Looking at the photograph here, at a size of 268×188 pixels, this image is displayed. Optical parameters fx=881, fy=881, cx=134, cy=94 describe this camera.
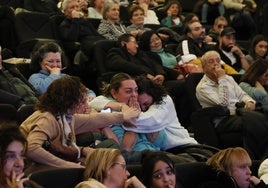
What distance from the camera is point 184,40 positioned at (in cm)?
897

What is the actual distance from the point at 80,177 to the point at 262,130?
2333 millimetres

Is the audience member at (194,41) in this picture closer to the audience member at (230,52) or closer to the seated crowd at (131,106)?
the seated crowd at (131,106)

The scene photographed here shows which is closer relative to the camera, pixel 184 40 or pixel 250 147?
pixel 250 147

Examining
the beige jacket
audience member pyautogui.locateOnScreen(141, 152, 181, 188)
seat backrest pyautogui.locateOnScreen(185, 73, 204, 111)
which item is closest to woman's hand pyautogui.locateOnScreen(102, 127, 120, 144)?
the beige jacket

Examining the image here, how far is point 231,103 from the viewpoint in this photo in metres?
7.19

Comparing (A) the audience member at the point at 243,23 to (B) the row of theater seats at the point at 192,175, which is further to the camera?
(A) the audience member at the point at 243,23

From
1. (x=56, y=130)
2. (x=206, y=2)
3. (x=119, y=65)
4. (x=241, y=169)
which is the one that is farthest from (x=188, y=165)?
(x=206, y=2)

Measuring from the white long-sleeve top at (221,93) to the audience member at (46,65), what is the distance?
1108 mm

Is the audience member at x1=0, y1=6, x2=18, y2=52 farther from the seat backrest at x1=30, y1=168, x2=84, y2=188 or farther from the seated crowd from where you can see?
the seat backrest at x1=30, y1=168, x2=84, y2=188

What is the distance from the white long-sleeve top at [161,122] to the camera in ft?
18.4

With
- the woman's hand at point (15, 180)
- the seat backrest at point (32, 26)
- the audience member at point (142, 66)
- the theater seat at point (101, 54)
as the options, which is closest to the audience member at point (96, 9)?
the seat backrest at point (32, 26)

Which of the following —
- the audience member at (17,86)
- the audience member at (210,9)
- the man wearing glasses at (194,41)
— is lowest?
the audience member at (210,9)

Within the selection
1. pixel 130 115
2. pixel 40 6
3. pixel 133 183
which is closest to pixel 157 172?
pixel 133 183

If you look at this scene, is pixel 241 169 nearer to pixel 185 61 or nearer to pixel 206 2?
pixel 185 61
